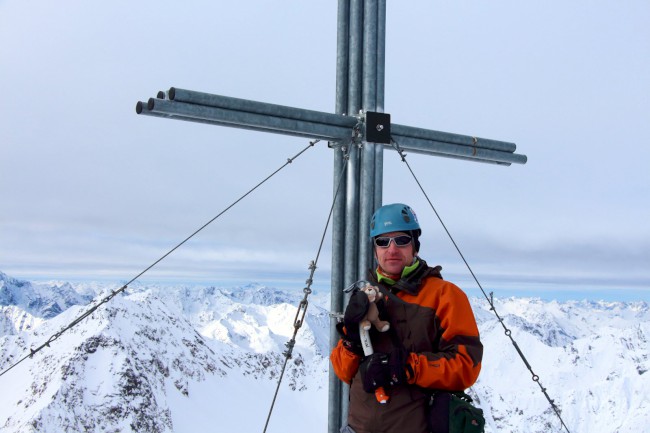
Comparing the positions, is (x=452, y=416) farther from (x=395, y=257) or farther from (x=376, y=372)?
(x=395, y=257)

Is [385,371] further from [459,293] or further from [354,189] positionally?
[354,189]

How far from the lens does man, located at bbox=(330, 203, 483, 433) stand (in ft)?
14.5

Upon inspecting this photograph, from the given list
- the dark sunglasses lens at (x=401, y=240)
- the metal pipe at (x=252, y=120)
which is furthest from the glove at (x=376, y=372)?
the metal pipe at (x=252, y=120)

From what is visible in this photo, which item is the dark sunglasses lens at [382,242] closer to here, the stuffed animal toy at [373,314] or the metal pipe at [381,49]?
the stuffed animal toy at [373,314]

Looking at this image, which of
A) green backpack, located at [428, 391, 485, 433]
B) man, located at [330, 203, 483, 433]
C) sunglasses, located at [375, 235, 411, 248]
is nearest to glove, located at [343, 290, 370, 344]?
man, located at [330, 203, 483, 433]

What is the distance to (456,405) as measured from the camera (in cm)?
449

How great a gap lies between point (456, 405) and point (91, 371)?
20935cm

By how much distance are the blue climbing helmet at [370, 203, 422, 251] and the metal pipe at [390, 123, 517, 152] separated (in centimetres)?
176

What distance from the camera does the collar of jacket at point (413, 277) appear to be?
4.75 metres

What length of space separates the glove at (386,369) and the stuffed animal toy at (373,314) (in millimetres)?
231

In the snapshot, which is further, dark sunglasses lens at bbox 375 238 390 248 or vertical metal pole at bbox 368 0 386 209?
vertical metal pole at bbox 368 0 386 209

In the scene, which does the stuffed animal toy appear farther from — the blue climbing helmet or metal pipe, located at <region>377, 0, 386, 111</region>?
metal pipe, located at <region>377, 0, 386, 111</region>

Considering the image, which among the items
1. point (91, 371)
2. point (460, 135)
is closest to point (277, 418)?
point (91, 371)

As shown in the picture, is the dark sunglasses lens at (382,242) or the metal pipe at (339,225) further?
the metal pipe at (339,225)
